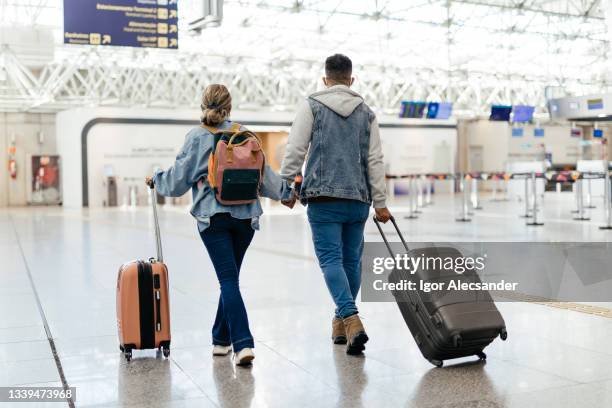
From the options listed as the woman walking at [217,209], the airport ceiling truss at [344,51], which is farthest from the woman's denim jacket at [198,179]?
the airport ceiling truss at [344,51]

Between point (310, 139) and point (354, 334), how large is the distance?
3.43ft

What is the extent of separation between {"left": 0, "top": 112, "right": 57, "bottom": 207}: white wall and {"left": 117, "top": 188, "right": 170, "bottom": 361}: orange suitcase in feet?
102

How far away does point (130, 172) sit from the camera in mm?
29031

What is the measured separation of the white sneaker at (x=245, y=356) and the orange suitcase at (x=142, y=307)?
0.43 metres

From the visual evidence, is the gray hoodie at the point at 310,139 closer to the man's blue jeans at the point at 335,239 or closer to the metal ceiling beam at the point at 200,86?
the man's blue jeans at the point at 335,239

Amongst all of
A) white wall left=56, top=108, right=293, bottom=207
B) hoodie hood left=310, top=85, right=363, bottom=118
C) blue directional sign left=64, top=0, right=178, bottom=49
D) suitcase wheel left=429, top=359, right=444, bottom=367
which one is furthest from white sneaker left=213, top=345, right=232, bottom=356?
white wall left=56, top=108, right=293, bottom=207

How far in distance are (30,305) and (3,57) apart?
16.3 metres

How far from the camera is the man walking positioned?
13.3 feet

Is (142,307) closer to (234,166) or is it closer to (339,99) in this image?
(234,166)

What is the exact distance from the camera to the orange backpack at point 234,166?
381cm

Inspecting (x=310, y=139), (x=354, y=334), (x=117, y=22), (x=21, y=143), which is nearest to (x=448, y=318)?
(x=354, y=334)

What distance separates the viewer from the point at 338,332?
4.40 metres

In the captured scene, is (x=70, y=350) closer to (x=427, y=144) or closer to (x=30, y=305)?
(x=30, y=305)

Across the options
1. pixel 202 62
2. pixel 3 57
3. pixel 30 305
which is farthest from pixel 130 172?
pixel 30 305
